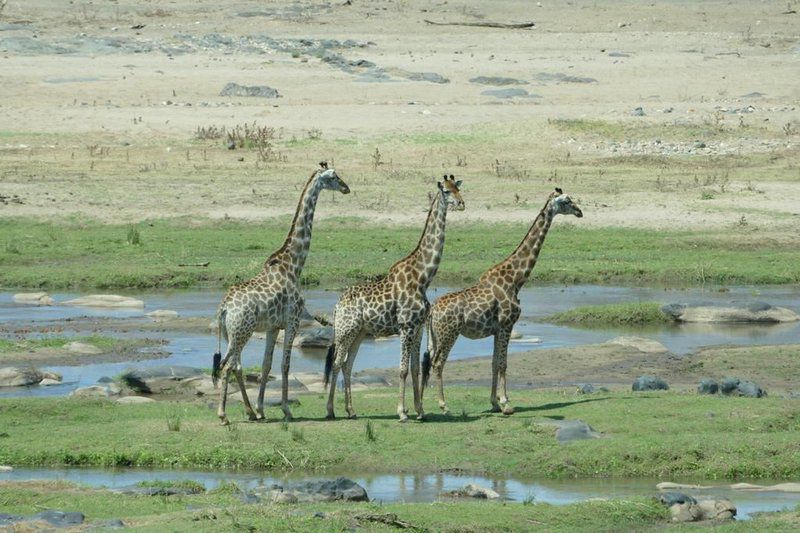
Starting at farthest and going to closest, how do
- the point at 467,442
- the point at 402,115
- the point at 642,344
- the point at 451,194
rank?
the point at 402,115 → the point at 642,344 → the point at 451,194 → the point at 467,442

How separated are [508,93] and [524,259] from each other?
2603cm

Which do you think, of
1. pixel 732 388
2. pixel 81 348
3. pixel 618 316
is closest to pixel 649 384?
pixel 732 388

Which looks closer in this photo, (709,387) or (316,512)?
(316,512)

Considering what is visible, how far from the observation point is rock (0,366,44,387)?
1733 centimetres

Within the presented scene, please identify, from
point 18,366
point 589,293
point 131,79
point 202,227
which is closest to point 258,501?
point 18,366

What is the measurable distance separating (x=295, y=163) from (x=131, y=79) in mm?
9985

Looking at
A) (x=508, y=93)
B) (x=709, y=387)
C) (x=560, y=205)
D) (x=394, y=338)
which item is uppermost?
(x=508, y=93)

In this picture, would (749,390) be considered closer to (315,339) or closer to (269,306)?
(269,306)

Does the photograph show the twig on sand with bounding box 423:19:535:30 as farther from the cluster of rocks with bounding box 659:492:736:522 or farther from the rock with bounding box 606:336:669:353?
the cluster of rocks with bounding box 659:492:736:522

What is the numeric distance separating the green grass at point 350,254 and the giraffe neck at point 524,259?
28.4 ft

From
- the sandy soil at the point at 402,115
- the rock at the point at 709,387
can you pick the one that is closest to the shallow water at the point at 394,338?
the rock at the point at 709,387

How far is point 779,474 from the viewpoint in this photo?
13.1 m

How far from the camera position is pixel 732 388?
1595 cm

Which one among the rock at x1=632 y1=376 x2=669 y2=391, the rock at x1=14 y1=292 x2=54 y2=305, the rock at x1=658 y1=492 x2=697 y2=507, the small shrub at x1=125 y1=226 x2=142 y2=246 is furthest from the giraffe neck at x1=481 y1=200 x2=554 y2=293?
the small shrub at x1=125 y1=226 x2=142 y2=246
